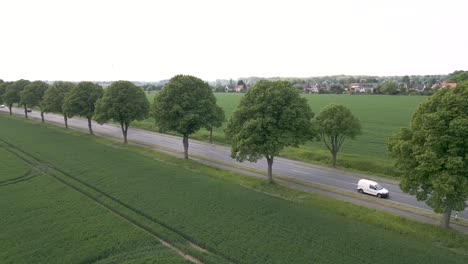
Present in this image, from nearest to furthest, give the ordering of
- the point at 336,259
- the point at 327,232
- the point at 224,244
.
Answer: the point at 336,259
the point at 224,244
the point at 327,232

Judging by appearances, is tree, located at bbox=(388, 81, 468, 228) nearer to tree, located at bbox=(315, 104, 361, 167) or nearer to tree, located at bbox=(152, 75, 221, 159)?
tree, located at bbox=(315, 104, 361, 167)

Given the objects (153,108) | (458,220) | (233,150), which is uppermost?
(153,108)

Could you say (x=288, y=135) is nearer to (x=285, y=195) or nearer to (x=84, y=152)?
(x=285, y=195)

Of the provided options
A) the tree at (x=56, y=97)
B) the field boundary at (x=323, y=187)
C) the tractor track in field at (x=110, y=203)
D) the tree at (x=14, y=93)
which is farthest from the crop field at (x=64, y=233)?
the tree at (x=14, y=93)

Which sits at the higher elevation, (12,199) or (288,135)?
(288,135)

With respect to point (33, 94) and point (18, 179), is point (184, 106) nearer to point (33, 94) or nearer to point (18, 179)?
point (18, 179)

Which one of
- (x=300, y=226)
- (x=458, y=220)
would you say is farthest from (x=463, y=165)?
(x=300, y=226)

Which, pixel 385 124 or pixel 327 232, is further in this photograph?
pixel 385 124

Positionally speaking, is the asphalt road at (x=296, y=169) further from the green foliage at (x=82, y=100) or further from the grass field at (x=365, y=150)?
the green foliage at (x=82, y=100)
